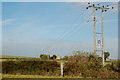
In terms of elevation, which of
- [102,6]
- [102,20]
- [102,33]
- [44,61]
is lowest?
[44,61]

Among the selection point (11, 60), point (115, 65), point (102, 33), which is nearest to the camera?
point (11, 60)

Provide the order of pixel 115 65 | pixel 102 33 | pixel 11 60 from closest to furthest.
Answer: pixel 11 60, pixel 115 65, pixel 102 33

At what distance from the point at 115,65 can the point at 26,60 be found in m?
6.82

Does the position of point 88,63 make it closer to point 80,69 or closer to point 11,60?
point 80,69

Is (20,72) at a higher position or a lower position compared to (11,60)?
lower

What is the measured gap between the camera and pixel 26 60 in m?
11.7

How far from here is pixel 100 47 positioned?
16.5m

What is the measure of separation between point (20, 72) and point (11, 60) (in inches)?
46.7

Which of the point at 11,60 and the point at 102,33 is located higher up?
the point at 102,33

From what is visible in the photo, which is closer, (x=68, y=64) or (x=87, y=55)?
(x=68, y=64)

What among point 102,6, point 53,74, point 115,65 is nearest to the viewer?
point 53,74

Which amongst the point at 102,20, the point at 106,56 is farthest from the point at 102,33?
the point at 106,56

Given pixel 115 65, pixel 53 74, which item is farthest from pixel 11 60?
pixel 115 65

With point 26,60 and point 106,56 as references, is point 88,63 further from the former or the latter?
point 106,56
